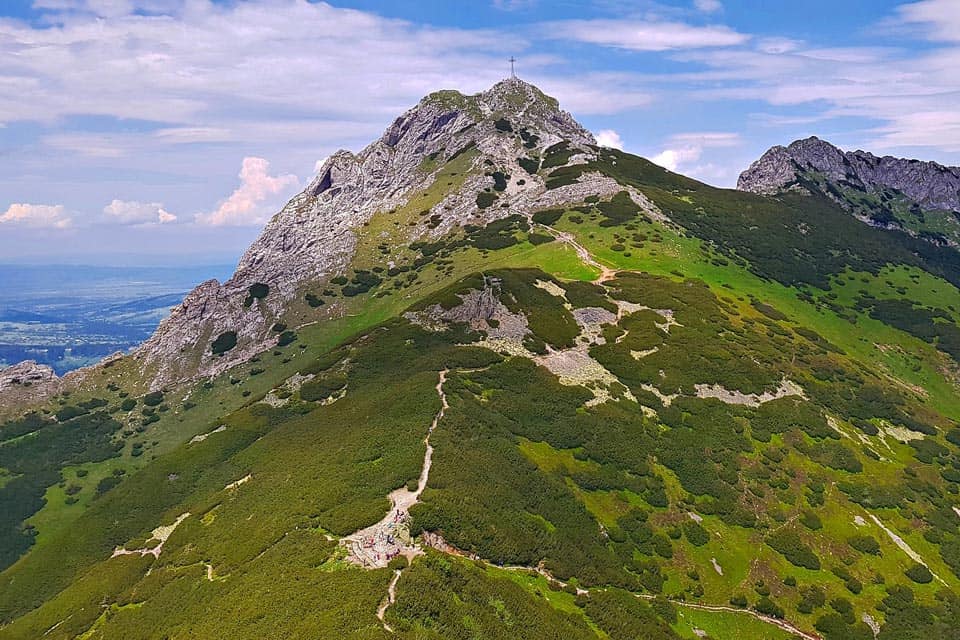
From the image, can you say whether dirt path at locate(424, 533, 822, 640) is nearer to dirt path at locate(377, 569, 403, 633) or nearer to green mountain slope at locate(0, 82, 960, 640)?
green mountain slope at locate(0, 82, 960, 640)

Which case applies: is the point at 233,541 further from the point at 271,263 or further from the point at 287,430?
the point at 271,263

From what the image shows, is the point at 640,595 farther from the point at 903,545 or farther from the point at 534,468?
the point at 903,545

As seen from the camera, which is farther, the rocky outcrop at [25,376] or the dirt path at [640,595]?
the rocky outcrop at [25,376]

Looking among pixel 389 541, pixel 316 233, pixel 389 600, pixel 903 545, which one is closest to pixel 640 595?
pixel 389 541

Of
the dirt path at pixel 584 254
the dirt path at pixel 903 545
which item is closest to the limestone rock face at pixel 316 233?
the dirt path at pixel 584 254

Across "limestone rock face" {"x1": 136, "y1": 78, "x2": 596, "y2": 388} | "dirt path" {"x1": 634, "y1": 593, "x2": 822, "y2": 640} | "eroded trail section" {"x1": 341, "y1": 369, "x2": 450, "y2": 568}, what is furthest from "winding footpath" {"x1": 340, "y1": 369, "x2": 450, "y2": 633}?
"limestone rock face" {"x1": 136, "y1": 78, "x2": 596, "y2": 388}

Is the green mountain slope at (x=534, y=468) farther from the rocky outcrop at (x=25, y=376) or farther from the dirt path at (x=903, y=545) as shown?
the rocky outcrop at (x=25, y=376)
